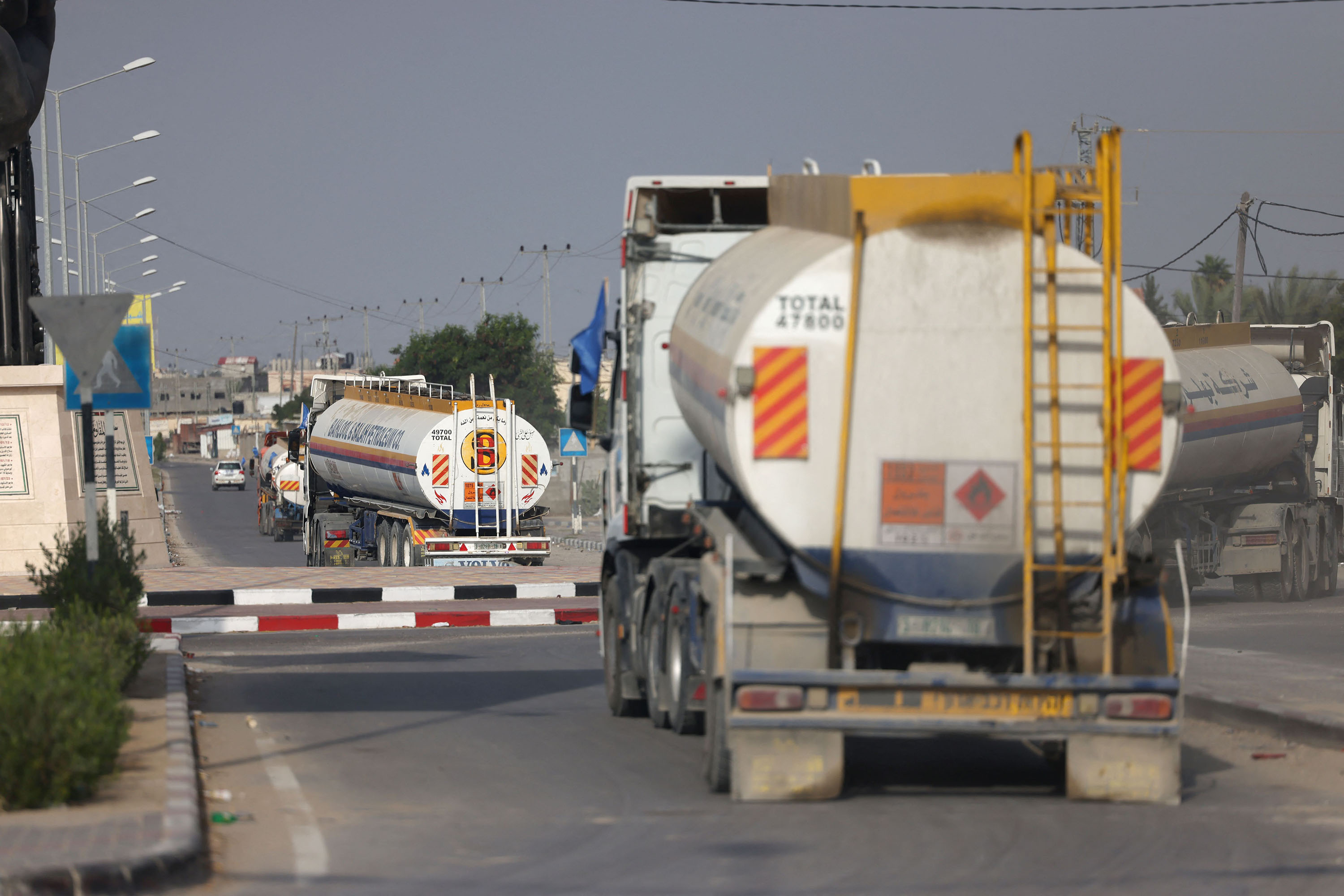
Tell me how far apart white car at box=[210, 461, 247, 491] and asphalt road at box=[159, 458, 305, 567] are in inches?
15.9

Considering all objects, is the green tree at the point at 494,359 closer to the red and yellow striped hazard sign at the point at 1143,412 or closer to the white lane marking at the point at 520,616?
the white lane marking at the point at 520,616

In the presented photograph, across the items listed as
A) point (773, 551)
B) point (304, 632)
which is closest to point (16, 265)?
point (304, 632)

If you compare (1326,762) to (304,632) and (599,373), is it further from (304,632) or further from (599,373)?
(304,632)

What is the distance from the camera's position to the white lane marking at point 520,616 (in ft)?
62.5

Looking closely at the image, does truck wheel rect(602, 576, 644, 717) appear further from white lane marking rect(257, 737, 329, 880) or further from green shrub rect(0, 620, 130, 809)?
green shrub rect(0, 620, 130, 809)

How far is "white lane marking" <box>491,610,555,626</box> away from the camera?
62.5 feet

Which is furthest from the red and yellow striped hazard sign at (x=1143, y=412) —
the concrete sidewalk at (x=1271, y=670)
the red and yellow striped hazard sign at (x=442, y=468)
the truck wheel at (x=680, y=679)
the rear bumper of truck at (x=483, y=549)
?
the red and yellow striped hazard sign at (x=442, y=468)

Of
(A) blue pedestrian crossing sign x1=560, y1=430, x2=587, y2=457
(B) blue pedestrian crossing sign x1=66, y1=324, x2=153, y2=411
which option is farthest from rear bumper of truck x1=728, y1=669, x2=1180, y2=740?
(A) blue pedestrian crossing sign x1=560, y1=430, x2=587, y2=457

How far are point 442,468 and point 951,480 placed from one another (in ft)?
72.4

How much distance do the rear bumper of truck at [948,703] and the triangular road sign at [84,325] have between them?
15.5 ft

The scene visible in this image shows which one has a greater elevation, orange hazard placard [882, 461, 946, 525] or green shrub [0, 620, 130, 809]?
orange hazard placard [882, 461, 946, 525]

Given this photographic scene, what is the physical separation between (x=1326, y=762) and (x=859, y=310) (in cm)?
442

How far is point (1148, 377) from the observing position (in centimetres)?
788

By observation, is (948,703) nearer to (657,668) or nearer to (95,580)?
(657,668)
